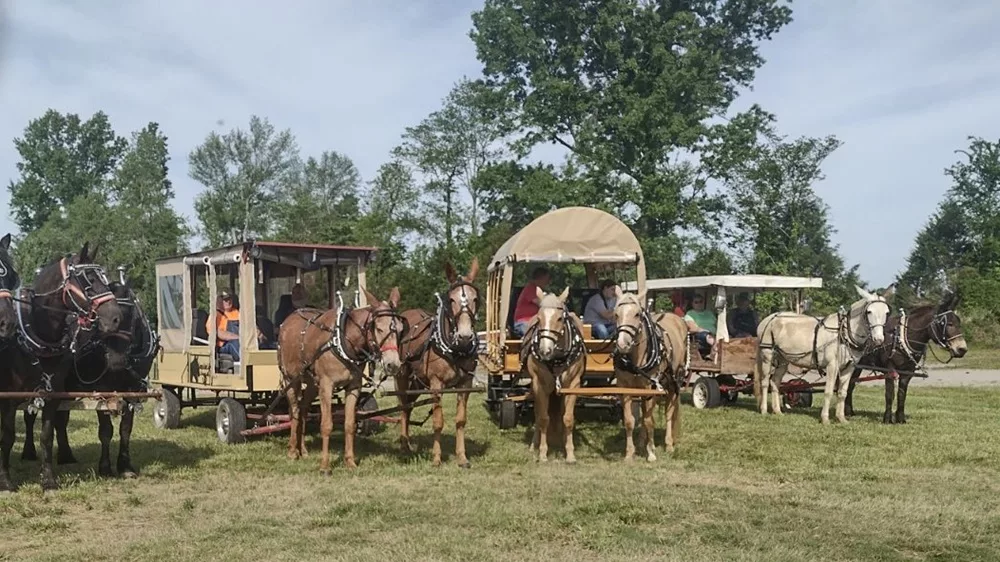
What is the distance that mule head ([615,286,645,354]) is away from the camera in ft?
32.2

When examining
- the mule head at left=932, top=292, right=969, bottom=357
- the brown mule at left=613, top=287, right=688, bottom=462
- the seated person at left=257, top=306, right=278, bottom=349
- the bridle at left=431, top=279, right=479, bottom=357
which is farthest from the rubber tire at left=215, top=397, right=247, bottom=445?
the mule head at left=932, top=292, right=969, bottom=357

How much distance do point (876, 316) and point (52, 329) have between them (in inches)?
423

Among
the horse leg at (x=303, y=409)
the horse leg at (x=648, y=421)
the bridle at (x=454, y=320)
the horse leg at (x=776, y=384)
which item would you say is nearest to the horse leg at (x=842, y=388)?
the horse leg at (x=776, y=384)

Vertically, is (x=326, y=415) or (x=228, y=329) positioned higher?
(x=228, y=329)

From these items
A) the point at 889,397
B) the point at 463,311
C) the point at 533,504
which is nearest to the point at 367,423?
the point at 463,311

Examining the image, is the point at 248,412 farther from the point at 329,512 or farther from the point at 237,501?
the point at 329,512

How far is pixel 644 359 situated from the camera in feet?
33.8

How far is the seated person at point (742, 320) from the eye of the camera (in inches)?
662

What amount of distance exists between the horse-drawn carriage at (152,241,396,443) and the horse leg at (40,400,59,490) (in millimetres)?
2805

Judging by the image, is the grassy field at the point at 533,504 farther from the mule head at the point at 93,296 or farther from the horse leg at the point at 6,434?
the mule head at the point at 93,296

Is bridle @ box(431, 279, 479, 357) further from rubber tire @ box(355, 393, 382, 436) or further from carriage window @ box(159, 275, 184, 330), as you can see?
carriage window @ box(159, 275, 184, 330)

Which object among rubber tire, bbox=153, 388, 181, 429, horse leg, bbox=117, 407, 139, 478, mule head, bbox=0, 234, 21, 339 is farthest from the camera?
rubber tire, bbox=153, 388, 181, 429

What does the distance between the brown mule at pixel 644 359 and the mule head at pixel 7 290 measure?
567 cm

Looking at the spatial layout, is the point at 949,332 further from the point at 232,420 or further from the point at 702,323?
the point at 232,420
